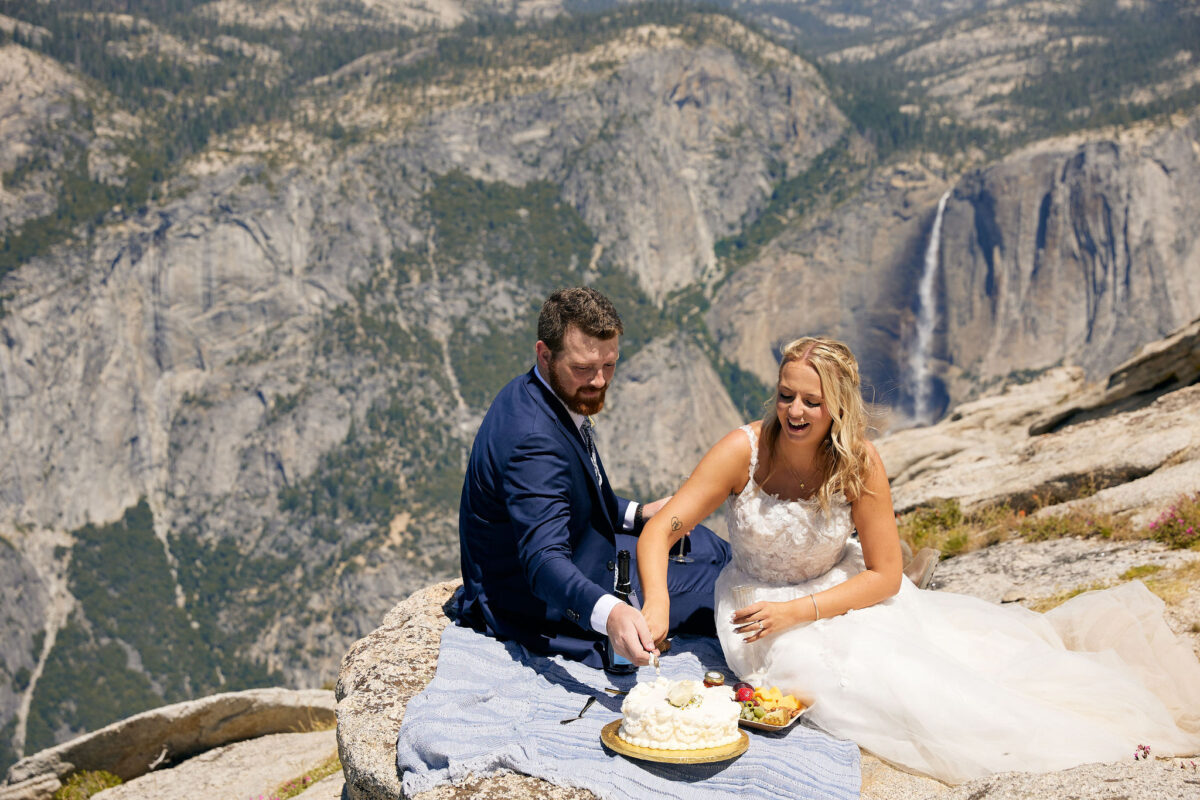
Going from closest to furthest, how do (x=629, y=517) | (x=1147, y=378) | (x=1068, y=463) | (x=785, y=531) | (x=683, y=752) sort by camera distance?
(x=683, y=752)
(x=785, y=531)
(x=629, y=517)
(x=1068, y=463)
(x=1147, y=378)

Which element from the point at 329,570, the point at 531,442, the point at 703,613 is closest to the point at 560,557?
the point at 531,442

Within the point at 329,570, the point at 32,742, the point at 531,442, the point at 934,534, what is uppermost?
the point at 531,442

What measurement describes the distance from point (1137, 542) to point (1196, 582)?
2.15 metres

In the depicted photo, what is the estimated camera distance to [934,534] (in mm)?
15562

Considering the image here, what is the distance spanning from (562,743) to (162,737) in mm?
10933

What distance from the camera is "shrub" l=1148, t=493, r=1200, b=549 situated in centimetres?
1170

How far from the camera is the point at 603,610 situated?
7.34 m

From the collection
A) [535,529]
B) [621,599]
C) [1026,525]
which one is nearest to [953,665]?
[621,599]

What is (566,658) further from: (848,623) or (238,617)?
(238,617)

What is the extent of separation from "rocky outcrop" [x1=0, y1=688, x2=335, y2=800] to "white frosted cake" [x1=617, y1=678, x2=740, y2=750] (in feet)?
33.5

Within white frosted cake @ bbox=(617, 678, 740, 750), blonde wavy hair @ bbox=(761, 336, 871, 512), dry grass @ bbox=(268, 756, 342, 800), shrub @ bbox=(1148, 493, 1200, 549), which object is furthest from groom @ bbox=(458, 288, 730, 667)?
shrub @ bbox=(1148, 493, 1200, 549)

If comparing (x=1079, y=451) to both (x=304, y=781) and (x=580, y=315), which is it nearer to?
(x=580, y=315)

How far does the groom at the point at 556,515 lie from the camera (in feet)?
25.2

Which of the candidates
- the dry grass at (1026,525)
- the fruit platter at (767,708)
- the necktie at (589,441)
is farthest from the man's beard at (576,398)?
the dry grass at (1026,525)
